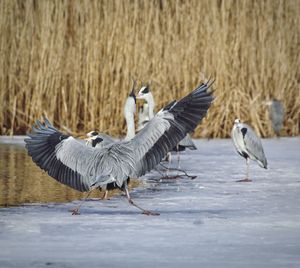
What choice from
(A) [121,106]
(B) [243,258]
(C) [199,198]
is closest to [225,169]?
(C) [199,198]

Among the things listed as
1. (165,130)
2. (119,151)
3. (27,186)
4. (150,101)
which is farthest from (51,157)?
(150,101)

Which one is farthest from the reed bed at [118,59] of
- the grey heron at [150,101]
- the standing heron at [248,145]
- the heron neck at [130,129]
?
the heron neck at [130,129]

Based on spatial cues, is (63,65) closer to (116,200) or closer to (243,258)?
(116,200)

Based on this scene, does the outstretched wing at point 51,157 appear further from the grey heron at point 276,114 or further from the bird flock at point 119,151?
the grey heron at point 276,114

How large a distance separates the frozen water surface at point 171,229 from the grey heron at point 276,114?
4.12 m

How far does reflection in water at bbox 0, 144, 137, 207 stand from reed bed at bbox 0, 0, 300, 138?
265cm

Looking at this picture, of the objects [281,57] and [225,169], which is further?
[281,57]

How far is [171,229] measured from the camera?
17.5 ft

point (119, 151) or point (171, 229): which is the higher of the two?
point (119, 151)

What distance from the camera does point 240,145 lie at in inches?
352

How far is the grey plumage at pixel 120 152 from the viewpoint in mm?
6145

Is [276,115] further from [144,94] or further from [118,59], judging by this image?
[144,94]

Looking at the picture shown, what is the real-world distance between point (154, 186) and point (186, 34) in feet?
16.5

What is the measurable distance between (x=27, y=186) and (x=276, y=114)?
5.42 m
